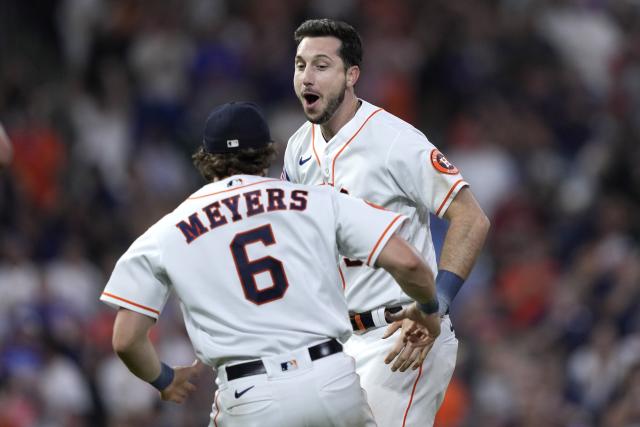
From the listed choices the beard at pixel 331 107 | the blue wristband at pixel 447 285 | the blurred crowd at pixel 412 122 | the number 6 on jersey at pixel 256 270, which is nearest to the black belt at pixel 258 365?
the number 6 on jersey at pixel 256 270

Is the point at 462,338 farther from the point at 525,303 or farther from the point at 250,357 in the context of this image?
the point at 250,357

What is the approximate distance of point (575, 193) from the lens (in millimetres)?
11234

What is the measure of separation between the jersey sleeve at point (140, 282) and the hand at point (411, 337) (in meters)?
0.94

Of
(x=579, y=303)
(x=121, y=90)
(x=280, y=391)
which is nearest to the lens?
(x=280, y=391)

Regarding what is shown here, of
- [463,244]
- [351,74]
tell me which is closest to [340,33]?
[351,74]

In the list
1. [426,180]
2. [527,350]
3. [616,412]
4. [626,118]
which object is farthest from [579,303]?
[426,180]

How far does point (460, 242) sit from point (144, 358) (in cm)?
140

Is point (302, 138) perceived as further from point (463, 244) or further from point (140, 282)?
point (140, 282)

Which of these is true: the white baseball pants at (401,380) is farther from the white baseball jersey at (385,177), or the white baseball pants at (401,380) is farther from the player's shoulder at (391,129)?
the player's shoulder at (391,129)

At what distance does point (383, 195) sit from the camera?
5297mm

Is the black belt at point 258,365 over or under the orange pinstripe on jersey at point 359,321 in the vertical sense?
over

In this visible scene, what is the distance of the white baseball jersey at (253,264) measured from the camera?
4.57 metres

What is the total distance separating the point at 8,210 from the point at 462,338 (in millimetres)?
4074

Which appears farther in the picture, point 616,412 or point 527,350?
point 527,350
